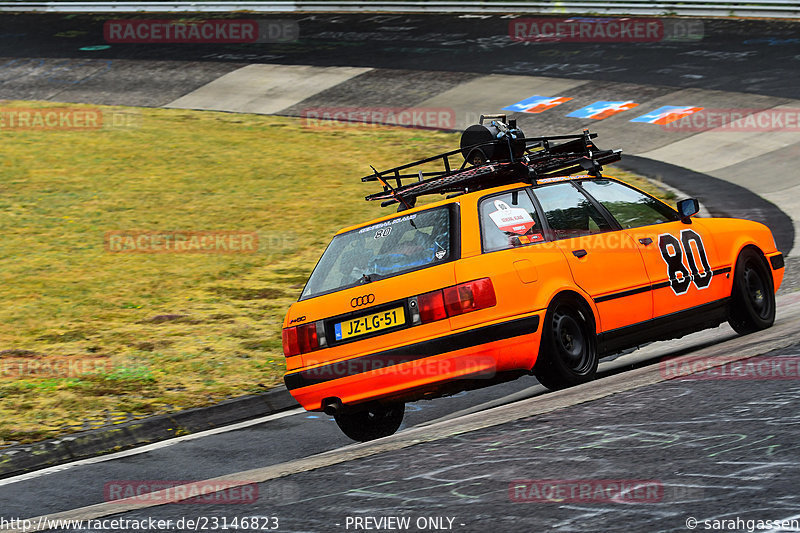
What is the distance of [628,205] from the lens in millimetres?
8008

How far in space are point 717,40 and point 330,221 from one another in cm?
1237

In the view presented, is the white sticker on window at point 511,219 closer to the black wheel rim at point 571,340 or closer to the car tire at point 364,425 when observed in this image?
the black wheel rim at point 571,340

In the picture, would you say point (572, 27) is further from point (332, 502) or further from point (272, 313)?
point (332, 502)

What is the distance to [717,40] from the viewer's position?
23297 millimetres

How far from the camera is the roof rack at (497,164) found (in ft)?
24.5
